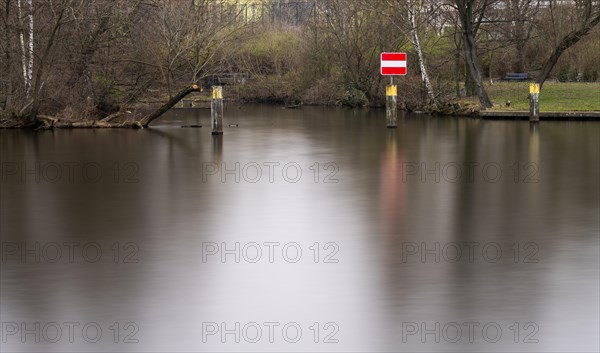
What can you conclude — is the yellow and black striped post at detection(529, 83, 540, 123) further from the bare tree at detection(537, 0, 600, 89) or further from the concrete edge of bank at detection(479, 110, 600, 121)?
the bare tree at detection(537, 0, 600, 89)

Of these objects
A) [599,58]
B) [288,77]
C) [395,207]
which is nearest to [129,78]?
[288,77]

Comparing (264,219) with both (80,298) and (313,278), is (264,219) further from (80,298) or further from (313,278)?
(80,298)

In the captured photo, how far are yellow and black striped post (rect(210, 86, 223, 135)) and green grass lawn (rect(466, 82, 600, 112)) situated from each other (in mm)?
11300

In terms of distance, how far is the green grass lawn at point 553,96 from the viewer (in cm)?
3538

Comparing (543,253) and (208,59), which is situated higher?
(208,59)

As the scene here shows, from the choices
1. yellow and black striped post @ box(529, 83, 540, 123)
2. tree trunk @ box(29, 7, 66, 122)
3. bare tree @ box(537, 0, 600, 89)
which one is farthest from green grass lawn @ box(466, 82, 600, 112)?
tree trunk @ box(29, 7, 66, 122)

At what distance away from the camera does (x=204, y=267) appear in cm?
1041

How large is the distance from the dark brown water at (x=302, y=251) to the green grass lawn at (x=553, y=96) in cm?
1256

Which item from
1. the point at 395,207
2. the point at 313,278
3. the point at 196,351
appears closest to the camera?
the point at 196,351

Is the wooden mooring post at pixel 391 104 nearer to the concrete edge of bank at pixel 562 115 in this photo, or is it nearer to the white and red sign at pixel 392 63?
the white and red sign at pixel 392 63

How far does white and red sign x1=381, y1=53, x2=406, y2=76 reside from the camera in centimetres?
3083

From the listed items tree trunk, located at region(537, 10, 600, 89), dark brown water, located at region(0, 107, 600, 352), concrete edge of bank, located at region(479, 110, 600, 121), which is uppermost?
tree trunk, located at region(537, 10, 600, 89)

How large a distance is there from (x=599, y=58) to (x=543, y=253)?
36.6m

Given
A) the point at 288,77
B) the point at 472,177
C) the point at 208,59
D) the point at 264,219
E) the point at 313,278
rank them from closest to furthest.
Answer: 1. the point at 313,278
2. the point at 264,219
3. the point at 472,177
4. the point at 208,59
5. the point at 288,77
